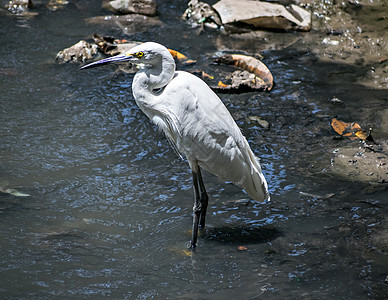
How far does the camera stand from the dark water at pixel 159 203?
11.5 feet

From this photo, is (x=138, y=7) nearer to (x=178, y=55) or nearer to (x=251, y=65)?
(x=178, y=55)

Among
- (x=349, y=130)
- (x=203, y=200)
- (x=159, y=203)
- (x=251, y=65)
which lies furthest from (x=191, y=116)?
(x=251, y=65)

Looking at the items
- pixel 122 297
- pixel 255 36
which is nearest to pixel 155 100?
pixel 122 297

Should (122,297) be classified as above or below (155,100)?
below

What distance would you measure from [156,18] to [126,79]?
2.73 metres

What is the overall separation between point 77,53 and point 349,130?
4.40m

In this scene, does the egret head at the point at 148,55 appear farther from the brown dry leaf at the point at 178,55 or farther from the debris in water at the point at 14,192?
the brown dry leaf at the point at 178,55

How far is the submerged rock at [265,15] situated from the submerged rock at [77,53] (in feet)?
8.74

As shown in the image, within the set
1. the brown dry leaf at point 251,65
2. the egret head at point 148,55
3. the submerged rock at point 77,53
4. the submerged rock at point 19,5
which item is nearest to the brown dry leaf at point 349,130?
the brown dry leaf at point 251,65

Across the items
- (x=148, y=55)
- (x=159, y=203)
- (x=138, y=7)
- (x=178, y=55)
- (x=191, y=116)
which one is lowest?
(x=159, y=203)

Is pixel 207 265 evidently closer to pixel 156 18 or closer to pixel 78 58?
pixel 78 58

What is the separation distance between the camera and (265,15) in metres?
8.52

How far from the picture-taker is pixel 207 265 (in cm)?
384

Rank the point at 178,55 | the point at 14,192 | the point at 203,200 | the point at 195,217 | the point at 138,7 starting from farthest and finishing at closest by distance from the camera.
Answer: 1. the point at 138,7
2. the point at 178,55
3. the point at 14,192
4. the point at 203,200
5. the point at 195,217
